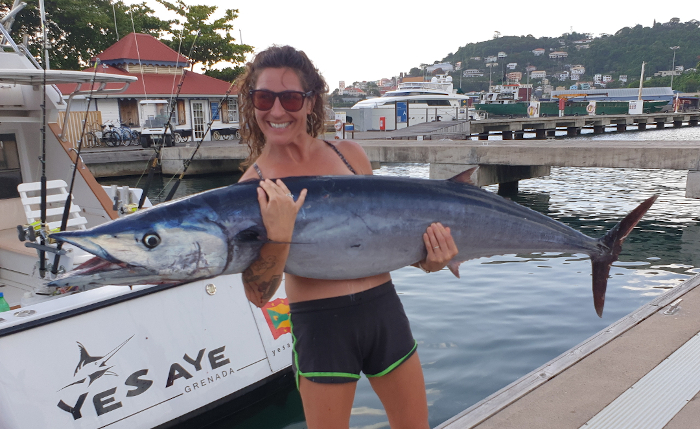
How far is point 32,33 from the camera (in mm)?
30297

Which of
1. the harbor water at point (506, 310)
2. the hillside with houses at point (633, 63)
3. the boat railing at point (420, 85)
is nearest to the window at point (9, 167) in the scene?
the harbor water at point (506, 310)

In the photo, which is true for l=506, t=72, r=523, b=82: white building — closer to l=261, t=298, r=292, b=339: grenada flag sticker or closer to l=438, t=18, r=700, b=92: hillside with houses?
l=438, t=18, r=700, b=92: hillside with houses

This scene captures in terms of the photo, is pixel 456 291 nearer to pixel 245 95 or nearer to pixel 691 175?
pixel 245 95

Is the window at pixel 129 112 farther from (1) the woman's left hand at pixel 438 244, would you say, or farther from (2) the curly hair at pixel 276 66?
(1) the woman's left hand at pixel 438 244

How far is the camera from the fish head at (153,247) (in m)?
1.53

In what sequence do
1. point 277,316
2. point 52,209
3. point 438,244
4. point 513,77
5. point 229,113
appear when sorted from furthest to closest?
point 513,77 < point 229,113 < point 52,209 < point 277,316 < point 438,244

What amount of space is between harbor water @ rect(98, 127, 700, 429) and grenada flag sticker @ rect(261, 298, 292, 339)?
0.74 meters

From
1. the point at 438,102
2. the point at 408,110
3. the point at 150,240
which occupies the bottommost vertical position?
the point at 150,240

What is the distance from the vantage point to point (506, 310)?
271 inches

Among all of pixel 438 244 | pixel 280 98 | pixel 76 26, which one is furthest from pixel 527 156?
pixel 76 26

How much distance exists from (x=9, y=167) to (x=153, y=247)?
21.3ft

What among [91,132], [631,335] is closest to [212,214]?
[631,335]

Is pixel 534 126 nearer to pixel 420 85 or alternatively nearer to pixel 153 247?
pixel 420 85

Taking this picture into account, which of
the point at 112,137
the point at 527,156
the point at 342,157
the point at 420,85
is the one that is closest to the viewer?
the point at 342,157
